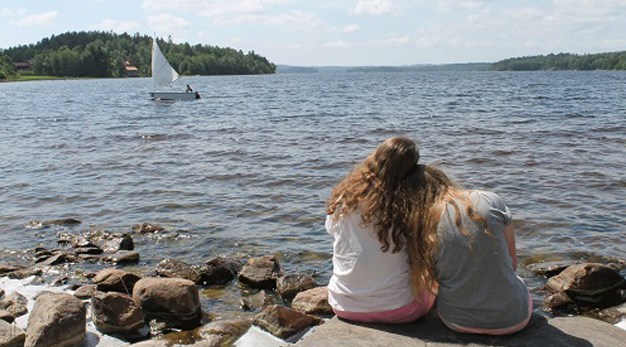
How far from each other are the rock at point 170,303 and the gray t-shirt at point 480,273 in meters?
3.59

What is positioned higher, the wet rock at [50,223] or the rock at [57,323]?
the rock at [57,323]

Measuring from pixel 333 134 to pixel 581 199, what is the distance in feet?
46.8

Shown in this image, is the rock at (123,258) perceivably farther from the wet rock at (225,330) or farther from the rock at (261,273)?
the wet rock at (225,330)

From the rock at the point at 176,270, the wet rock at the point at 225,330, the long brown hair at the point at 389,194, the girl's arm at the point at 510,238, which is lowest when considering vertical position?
the rock at the point at 176,270

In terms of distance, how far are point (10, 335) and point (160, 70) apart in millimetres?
57192

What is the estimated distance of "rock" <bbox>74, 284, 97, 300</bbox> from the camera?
26.7 feet

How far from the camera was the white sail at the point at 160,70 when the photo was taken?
60156 millimetres

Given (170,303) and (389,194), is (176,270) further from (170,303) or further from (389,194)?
(389,194)

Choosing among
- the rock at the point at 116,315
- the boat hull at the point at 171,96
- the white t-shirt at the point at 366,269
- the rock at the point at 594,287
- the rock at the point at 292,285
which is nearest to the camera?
the white t-shirt at the point at 366,269

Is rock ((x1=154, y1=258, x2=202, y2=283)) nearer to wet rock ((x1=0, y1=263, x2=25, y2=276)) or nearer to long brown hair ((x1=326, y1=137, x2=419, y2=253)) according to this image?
wet rock ((x1=0, y1=263, x2=25, y2=276))

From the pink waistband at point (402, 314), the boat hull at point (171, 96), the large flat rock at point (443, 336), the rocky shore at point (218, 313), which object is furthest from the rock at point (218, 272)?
the boat hull at point (171, 96)

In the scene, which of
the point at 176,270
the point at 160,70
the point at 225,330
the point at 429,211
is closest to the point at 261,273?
the point at 176,270

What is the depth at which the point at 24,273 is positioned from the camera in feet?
30.7

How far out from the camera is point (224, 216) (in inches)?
508
